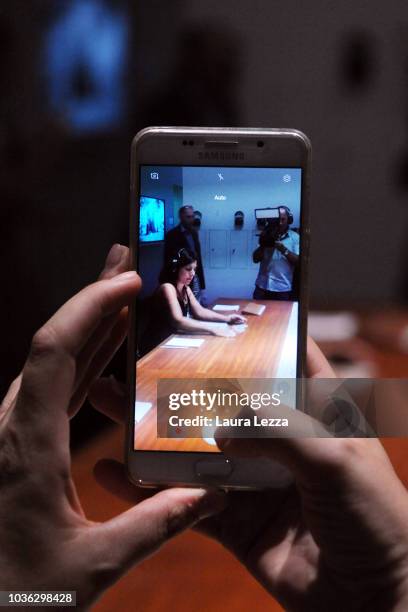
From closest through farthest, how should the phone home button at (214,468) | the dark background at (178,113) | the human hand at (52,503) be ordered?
the human hand at (52,503) < the phone home button at (214,468) < the dark background at (178,113)

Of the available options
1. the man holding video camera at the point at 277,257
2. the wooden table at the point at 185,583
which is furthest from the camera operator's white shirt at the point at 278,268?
the wooden table at the point at 185,583

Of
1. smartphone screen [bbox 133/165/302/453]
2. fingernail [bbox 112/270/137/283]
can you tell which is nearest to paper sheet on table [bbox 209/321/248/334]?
smartphone screen [bbox 133/165/302/453]

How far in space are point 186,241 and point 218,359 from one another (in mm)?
117

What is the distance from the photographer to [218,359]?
595mm

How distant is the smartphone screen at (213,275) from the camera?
1.93 feet

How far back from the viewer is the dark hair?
1.94 ft

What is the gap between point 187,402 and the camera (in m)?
0.59

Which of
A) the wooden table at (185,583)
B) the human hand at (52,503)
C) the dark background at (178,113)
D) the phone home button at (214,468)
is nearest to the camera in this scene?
the human hand at (52,503)

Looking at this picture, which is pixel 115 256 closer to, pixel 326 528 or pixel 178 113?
pixel 326 528

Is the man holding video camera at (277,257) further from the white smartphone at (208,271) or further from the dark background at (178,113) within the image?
the dark background at (178,113)

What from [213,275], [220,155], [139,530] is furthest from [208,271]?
[139,530]

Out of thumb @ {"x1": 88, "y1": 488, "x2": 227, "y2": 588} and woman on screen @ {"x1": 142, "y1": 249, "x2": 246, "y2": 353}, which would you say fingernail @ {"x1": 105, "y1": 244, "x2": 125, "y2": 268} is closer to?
woman on screen @ {"x1": 142, "y1": 249, "x2": 246, "y2": 353}

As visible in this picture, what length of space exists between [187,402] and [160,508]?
5.0 inches

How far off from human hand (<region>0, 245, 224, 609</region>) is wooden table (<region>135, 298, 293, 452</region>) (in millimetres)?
129
